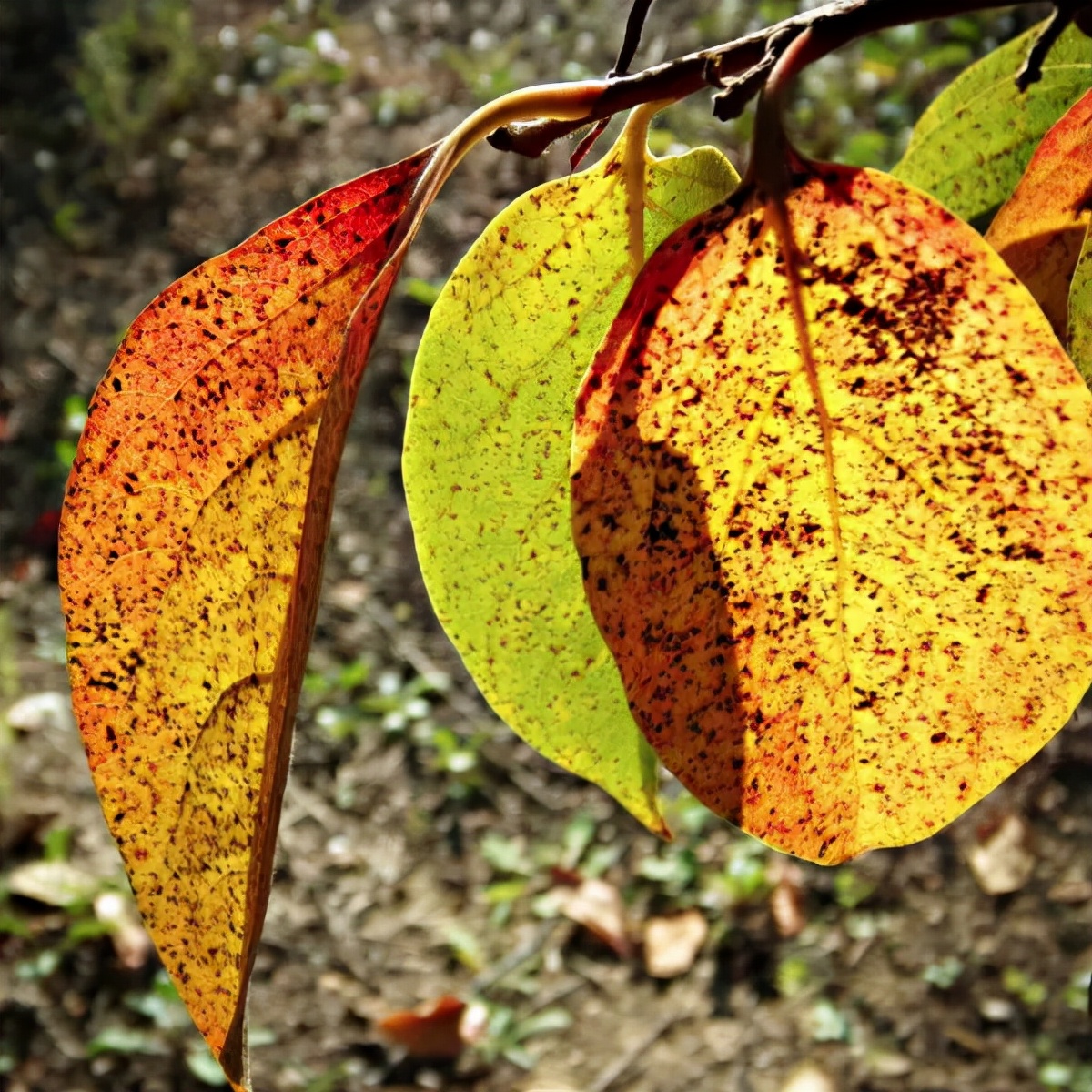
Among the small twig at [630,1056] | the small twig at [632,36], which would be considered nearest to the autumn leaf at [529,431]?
the small twig at [632,36]

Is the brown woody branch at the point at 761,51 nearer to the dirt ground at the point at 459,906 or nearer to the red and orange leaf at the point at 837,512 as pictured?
the red and orange leaf at the point at 837,512

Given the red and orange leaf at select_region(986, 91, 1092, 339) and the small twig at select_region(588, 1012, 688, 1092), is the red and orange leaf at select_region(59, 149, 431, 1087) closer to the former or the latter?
the red and orange leaf at select_region(986, 91, 1092, 339)

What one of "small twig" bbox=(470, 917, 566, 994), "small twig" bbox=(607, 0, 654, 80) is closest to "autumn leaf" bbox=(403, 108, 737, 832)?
"small twig" bbox=(607, 0, 654, 80)

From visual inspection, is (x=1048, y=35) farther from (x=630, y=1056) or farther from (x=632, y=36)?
(x=630, y=1056)

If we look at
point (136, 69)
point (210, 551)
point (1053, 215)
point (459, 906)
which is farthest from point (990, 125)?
point (136, 69)

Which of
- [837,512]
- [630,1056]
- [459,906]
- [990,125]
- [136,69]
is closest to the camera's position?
[837,512]

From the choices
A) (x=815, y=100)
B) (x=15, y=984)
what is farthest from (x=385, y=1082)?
(x=815, y=100)
